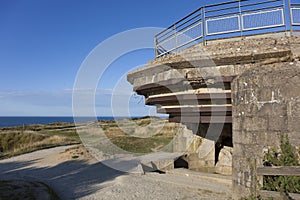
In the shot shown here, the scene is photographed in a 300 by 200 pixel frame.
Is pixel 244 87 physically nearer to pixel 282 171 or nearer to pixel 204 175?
pixel 282 171

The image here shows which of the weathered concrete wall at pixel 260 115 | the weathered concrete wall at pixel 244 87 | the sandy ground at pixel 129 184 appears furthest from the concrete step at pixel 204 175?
the weathered concrete wall at pixel 260 115

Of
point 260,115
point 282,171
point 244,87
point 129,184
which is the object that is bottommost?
point 129,184

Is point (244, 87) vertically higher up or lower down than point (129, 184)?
higher up

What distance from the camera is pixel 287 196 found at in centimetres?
329

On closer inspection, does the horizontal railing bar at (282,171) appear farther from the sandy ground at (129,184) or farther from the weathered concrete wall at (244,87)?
the sandy ground at (129,184)

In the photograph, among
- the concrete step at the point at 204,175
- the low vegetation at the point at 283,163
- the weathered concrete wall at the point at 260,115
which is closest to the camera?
the low vegetation at the point at 283,163

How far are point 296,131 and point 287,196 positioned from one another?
0.92 m

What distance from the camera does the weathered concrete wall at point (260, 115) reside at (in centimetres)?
375

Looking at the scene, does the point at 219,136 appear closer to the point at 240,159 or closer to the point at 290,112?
the point at 240,159

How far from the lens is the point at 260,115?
157 inches

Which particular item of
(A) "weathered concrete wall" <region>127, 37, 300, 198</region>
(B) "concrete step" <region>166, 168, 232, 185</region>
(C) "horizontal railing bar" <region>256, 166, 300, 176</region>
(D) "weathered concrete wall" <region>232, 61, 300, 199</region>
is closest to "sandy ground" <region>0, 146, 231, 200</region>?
(B) "concrete step" <region>166, 168, 232, 185</region>

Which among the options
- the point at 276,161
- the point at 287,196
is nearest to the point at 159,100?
the point at 276,161

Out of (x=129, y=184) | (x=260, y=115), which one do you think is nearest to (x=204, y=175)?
(x=129, y=184)

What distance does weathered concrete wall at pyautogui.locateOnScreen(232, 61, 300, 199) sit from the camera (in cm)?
375
